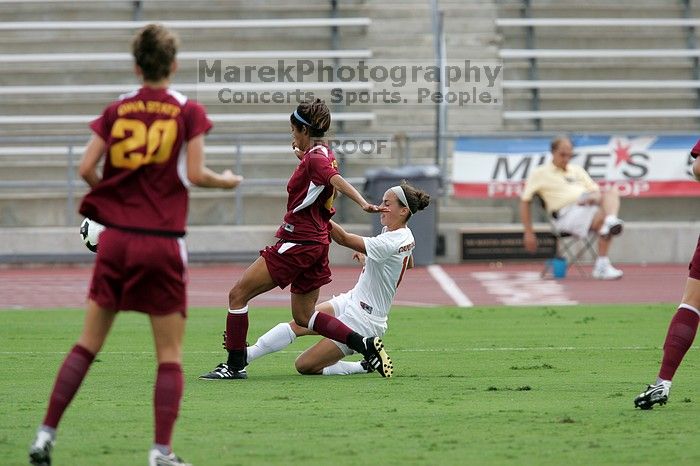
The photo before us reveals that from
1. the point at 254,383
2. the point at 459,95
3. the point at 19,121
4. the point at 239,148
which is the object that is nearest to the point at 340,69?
the point at 459,95

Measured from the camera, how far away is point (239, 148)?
20.7 metres

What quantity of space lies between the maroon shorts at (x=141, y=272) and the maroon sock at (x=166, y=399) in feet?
0.86

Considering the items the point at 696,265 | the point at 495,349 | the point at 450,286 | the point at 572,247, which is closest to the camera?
the point at 696,265

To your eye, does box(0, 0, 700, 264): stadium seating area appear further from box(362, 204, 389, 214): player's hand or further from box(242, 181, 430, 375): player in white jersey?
box(362, 204, 389, 214): player's hand

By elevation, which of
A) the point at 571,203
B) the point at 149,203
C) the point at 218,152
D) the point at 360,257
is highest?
the point at 149,203

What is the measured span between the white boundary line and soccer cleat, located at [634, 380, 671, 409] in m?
8.02

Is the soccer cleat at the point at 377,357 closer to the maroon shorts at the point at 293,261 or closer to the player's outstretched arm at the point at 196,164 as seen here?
the maroon shorts at the point at 293,261

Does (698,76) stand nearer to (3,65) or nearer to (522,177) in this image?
(522,177)

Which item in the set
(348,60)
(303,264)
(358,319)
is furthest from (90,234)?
(348,60)

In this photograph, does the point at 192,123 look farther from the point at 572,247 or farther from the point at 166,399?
the point at 572,247

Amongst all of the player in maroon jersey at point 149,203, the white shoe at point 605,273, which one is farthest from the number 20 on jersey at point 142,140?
the white shoe at point 605,273

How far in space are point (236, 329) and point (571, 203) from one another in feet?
31.5

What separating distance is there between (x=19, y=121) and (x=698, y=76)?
1250cm

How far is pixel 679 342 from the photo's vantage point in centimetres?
735
